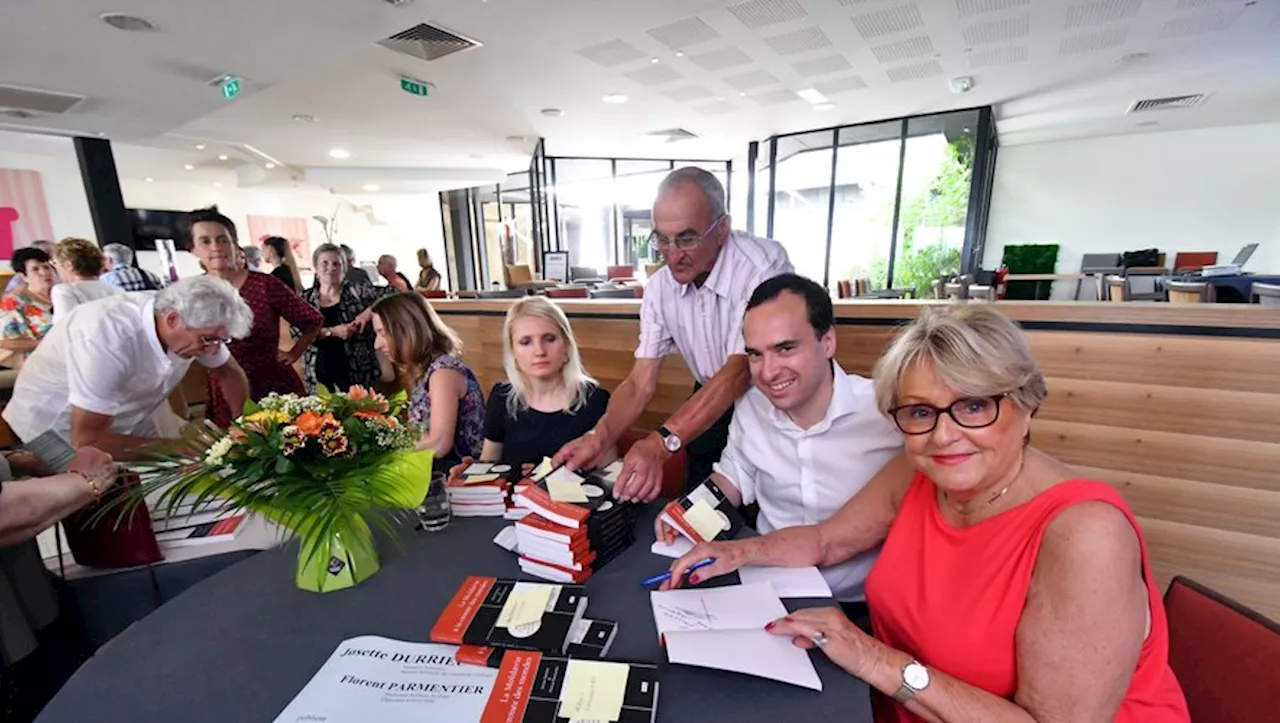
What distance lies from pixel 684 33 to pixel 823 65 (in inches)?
74.1

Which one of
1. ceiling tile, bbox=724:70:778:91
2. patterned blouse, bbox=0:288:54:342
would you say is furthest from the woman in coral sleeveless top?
ceiling tile, bbox=724:70:778:91

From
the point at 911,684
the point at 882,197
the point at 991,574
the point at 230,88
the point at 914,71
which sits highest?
the point at 914,71

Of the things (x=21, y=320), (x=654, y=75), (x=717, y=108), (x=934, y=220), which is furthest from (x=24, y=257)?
(x=934, y=220)

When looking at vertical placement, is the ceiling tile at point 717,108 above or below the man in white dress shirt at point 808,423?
above

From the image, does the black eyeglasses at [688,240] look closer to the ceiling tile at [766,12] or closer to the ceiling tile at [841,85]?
the ceiling tile at [766,12]

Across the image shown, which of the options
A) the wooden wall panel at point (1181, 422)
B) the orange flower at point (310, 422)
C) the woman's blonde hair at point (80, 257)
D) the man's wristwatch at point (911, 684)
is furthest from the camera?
the woman's blonde hair at point (80, 257)

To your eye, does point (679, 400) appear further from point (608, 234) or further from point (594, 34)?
point (608, 234)

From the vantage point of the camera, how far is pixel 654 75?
5848 mm

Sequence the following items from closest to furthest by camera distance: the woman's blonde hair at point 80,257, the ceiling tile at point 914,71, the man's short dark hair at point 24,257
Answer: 1. the woman's blonde hair at point 80,257
2. the man's short dark hair at point 24,257
3. the ceiling tile at point 914,71

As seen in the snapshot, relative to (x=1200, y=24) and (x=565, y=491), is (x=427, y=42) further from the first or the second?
(x=1200, y=24)

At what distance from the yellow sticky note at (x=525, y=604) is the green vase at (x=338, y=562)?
0.39m

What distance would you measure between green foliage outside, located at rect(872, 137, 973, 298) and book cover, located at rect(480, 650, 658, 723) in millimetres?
8550

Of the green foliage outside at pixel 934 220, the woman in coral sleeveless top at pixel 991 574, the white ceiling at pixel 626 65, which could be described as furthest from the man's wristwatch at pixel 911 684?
the green foliage outside at pixel 934 220

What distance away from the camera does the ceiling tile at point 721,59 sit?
5.31 m
